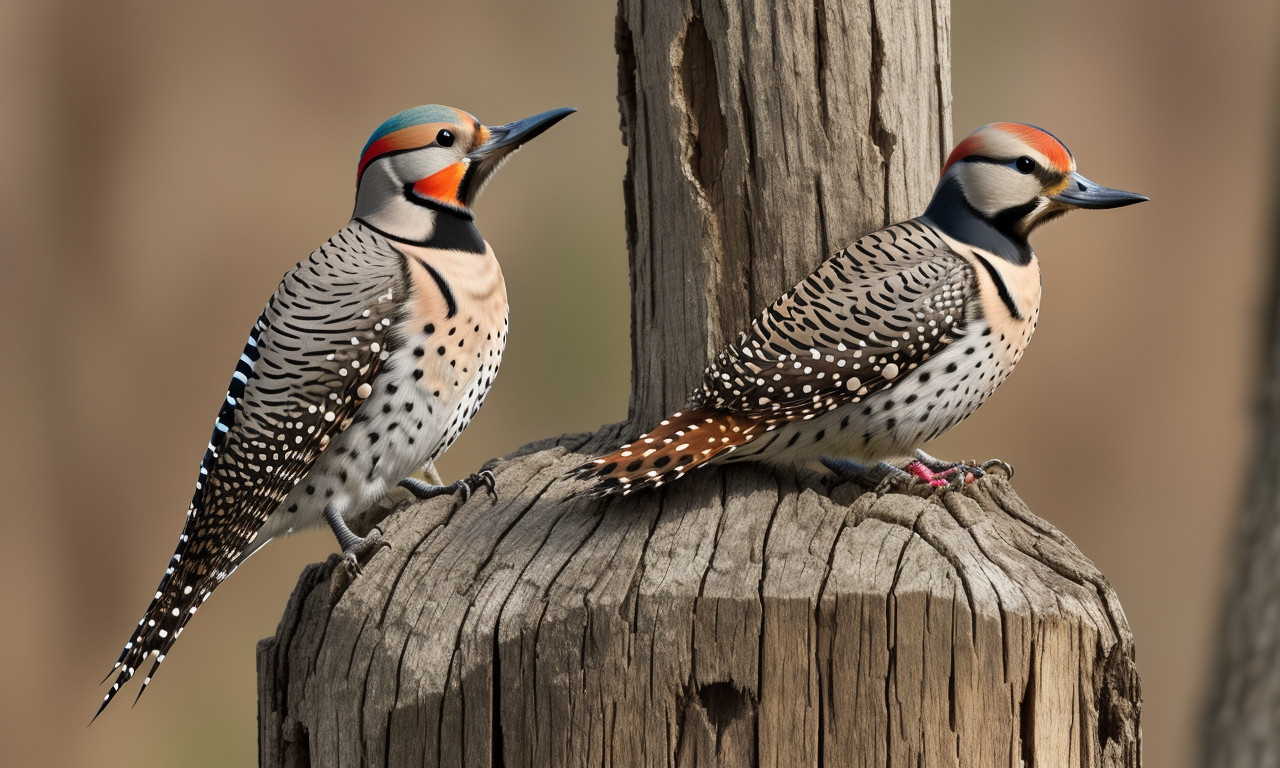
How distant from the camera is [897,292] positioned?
3.14 metres

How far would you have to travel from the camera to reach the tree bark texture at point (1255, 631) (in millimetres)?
4836

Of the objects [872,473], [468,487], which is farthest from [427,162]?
[872,473]

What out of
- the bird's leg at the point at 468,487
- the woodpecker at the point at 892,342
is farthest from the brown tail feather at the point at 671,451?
the bird's leg at the point at 468,487

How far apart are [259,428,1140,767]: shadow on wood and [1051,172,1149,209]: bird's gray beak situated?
0.89 m

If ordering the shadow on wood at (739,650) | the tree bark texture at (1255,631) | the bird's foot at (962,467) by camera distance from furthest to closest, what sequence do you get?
the tree bark texture at (1255,631)
the bird's foot at (962,467)
the shadow on wood at (739,650)

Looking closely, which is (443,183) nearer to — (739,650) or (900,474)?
(900,474)

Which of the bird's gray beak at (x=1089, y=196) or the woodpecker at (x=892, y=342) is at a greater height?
the bird's gray beak at (x=1089, y=196)

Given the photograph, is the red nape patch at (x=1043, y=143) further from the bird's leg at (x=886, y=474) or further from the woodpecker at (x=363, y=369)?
the woodpecker at (x=363, y=369)

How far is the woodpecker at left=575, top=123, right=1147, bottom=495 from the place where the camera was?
10.0ft

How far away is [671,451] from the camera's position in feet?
9.88

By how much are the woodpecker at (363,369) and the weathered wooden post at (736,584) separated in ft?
0.72

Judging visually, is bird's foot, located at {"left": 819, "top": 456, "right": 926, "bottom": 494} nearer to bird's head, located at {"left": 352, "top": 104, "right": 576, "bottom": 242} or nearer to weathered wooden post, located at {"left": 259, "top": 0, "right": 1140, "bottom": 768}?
weathered wooden post, located at {"left": 259, "top": 0, "right": 1140, "bottom": 768}

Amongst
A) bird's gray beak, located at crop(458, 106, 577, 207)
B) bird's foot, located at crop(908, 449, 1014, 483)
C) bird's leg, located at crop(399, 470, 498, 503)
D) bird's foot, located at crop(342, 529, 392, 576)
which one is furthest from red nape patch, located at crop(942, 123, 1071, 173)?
bird's foot, located at crop(342, 529, 392, 576)

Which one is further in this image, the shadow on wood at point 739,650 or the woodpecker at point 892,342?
the woodpecker at point 892,342
